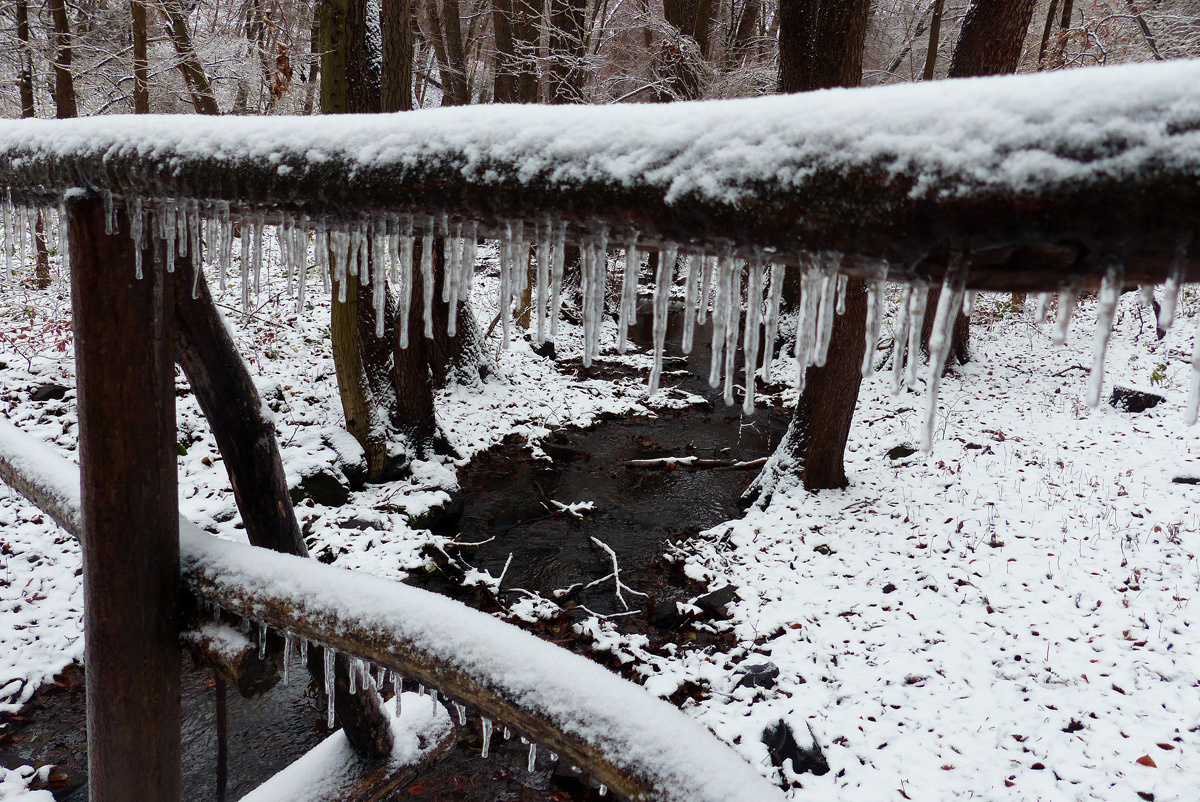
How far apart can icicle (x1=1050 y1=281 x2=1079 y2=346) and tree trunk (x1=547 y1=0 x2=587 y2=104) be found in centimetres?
1248

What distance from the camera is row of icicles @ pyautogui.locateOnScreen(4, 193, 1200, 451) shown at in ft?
2.64

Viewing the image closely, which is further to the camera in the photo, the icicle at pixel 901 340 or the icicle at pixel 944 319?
the icicle at pixel 901 340

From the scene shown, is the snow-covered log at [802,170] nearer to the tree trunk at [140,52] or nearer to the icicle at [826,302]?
the icicle at [826,302]

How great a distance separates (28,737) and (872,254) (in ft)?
19.3

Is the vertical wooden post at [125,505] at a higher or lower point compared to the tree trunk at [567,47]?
lower

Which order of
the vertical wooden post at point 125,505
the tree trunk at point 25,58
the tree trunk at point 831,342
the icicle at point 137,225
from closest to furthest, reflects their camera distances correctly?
the icicle at point 137,225, the vertical wooden post at point 125,505, the tree trunk at point 831,342, the tree trunk at point 25,58

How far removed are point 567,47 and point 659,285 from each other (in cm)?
1416

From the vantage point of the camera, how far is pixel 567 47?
13258 millimetres

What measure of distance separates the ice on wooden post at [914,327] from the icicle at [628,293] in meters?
0.44

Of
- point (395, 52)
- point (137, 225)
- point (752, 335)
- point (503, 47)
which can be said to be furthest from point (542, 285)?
point (503, 47)

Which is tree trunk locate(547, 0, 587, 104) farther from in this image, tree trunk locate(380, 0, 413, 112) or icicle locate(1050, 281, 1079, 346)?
icicle locate(1050, 281, 1079, 346)

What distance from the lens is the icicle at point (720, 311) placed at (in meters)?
1.00

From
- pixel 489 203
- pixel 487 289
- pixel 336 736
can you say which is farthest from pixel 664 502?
pixel 487 289

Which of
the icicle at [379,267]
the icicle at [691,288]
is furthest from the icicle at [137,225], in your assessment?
the icicle at [691,288]
